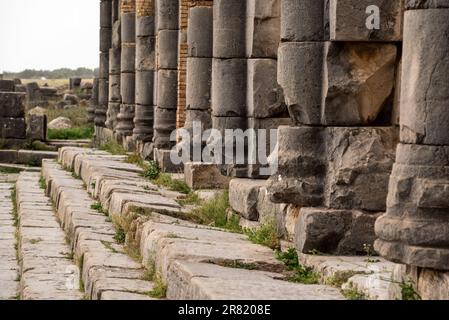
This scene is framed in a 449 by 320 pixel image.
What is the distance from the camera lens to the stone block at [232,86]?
14617 mm

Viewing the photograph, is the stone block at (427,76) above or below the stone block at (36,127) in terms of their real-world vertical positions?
above

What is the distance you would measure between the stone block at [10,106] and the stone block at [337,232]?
22.3 meters

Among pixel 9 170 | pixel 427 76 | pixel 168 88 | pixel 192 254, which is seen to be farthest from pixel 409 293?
pixel 9 170

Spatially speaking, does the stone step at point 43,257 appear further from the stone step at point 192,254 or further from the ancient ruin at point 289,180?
the stone step at point 192,254

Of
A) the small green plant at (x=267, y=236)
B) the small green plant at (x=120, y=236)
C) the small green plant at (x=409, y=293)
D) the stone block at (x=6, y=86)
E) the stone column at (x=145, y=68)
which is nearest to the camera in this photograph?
the small green plant at (x=409, y=293)

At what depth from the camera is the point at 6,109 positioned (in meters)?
31.5

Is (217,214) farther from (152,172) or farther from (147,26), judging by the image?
(147,26)

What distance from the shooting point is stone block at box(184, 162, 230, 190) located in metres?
16.1

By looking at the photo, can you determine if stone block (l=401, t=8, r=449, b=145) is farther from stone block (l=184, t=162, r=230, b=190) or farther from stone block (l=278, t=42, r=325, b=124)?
stone block (l=184, t=162, r=230, b=190)

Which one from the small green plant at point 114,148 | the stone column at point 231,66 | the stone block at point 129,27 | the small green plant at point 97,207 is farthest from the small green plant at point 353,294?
the stone block at point 129,27

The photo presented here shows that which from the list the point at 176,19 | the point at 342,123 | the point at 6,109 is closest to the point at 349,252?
the point at 342,123

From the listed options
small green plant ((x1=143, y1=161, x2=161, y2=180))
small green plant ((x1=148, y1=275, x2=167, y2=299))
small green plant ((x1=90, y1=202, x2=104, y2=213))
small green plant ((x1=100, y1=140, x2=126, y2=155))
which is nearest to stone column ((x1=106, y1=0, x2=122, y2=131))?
small green plant ((x1=100, y1=140, x2=126, y2=155))

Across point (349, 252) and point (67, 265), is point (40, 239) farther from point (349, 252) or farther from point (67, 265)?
point (349, 252)
